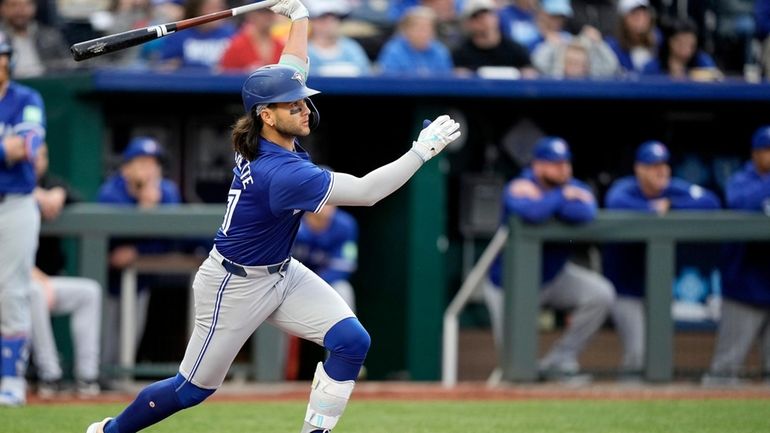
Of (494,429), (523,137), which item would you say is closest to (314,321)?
(494,429)

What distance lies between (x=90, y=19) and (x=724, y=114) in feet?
16.4

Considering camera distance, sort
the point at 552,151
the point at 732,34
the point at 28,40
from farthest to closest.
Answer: the point at 732,34
the point at 28,40
the point at 552,151

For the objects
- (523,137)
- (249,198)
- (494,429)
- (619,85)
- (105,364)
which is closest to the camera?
(249,198)

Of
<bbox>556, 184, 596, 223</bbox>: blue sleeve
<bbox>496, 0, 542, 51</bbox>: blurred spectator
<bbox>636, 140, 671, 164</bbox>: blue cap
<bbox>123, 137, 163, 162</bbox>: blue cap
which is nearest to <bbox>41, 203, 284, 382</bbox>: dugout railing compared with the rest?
<bbox>123, 137, 163, 162</bbox>: blue cap

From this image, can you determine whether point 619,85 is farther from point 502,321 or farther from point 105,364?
point 105,364

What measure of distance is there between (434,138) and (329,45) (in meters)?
4.67

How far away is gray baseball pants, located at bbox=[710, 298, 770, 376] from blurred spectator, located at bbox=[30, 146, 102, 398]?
404 centimetres

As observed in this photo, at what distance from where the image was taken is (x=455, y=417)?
7375 mm

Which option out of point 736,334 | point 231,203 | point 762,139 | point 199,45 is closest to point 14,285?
point 231,203

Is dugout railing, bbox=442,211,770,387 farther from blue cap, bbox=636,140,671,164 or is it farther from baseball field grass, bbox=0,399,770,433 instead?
baseball field grass, bbox=0,399,770,433

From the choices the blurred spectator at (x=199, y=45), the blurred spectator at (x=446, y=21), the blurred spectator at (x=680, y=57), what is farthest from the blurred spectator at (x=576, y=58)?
the blurred spectator at (x=199, y=45)

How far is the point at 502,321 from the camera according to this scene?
30.5 ft

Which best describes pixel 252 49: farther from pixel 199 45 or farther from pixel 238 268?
pixel 238 268

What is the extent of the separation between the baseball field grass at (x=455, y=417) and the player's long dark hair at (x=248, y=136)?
1753 mm
